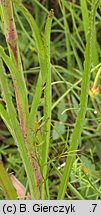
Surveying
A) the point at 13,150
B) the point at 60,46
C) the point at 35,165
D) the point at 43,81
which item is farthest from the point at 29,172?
the point at 60,46

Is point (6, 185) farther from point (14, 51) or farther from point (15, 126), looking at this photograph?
point (14, 51)

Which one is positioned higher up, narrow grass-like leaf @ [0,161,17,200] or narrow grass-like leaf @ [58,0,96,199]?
narrow grass-like leaf @ [58,0,96,199]

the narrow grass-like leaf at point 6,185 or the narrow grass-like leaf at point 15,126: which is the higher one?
the narrow grass-like leaf at point 15,126

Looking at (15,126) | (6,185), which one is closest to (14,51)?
(15,126)

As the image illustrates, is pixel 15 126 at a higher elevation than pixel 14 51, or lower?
lower

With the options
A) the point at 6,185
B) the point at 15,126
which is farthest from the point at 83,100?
the point at 6,185

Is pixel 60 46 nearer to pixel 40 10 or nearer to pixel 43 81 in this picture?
pixel 40 10

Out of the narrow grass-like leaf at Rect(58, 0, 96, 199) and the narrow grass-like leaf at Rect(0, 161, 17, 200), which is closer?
the narrow grass-like leaf at Rect(58, 0, 96, 199)

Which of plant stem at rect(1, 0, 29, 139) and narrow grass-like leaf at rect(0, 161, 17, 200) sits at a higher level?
plant stem at rect(1, 0, 29, 139)

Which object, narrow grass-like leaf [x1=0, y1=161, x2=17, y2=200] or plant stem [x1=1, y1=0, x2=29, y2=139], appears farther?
narrow grass-like leaf [x1=0, y1=161, x2=17, y2=200]

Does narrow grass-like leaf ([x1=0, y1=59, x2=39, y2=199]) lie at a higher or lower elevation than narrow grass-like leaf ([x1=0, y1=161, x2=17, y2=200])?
higher

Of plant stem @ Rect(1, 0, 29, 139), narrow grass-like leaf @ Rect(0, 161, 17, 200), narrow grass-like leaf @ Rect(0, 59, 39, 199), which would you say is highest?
plant stem @ Rect(1, 0, 29, 139)

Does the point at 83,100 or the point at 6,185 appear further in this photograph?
the point at 6,185
